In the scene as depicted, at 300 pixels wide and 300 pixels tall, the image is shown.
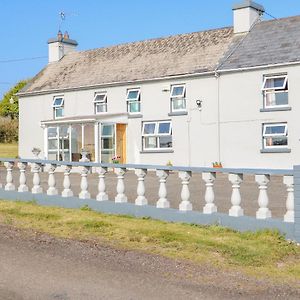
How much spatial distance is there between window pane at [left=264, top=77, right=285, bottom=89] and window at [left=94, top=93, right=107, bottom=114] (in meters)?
10.00

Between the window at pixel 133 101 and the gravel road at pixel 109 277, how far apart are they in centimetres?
2149

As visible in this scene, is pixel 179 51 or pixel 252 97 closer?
pixel 252 97

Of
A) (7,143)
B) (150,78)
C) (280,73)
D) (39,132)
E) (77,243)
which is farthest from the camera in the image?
(7,143)

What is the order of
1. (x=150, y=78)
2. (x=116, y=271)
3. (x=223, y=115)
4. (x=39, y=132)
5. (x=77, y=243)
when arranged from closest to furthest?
(x=116, y=271) → (x=77, y=243) → (x=223, y=115) → (x=150, y=78) → (x=39, y=132)

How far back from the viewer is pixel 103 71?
30891 mm

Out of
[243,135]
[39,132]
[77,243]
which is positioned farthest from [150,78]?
[77,243]

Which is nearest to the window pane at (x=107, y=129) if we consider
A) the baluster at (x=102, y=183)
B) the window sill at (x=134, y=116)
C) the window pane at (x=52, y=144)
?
the window sill at (x=134, y=116)

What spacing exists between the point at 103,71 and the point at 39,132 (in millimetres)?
6066

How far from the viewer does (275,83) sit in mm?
23641

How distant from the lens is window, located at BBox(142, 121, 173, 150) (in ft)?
88.2

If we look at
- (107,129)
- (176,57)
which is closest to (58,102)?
(107,129)

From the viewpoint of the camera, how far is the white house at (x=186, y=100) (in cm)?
2356

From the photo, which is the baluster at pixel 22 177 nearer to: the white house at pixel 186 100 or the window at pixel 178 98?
the white house at pixel 186 100

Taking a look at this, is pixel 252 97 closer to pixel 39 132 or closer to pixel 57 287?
pixel 39 132
